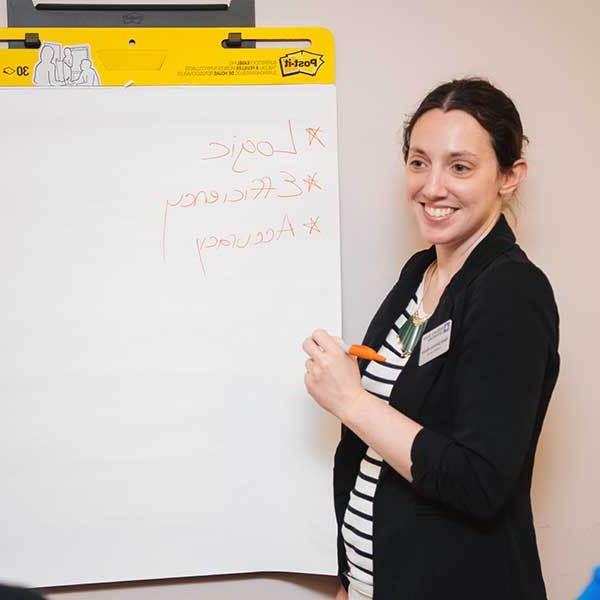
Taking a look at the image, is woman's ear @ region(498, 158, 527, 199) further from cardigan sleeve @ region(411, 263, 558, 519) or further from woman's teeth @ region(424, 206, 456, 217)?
cardigan sleeve @ region(411, 263, 558, 519)

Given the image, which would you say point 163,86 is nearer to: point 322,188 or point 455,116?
point 322,188

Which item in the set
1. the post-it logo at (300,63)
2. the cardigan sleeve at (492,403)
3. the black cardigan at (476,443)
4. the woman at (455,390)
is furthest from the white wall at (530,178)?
the cardigan sleeve at (492,403)

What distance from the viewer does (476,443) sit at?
989 mm

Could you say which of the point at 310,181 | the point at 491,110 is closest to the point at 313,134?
the point at 310,181

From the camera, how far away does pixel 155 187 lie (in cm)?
142

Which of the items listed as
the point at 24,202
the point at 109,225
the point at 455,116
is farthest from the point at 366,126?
the point at 24,202

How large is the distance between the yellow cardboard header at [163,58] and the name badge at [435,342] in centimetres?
59

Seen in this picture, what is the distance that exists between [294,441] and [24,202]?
0.68m

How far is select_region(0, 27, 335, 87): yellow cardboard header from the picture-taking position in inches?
54.9

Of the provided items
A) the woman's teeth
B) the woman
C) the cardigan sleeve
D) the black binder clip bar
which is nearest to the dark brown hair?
the woman

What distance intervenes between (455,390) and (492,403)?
0.08 meters

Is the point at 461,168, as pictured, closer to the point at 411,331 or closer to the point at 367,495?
the point at 411,331

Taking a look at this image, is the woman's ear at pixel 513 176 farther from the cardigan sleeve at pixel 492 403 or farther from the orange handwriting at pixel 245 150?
the orange handwriting at pixel 245 150

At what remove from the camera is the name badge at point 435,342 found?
1080mm
